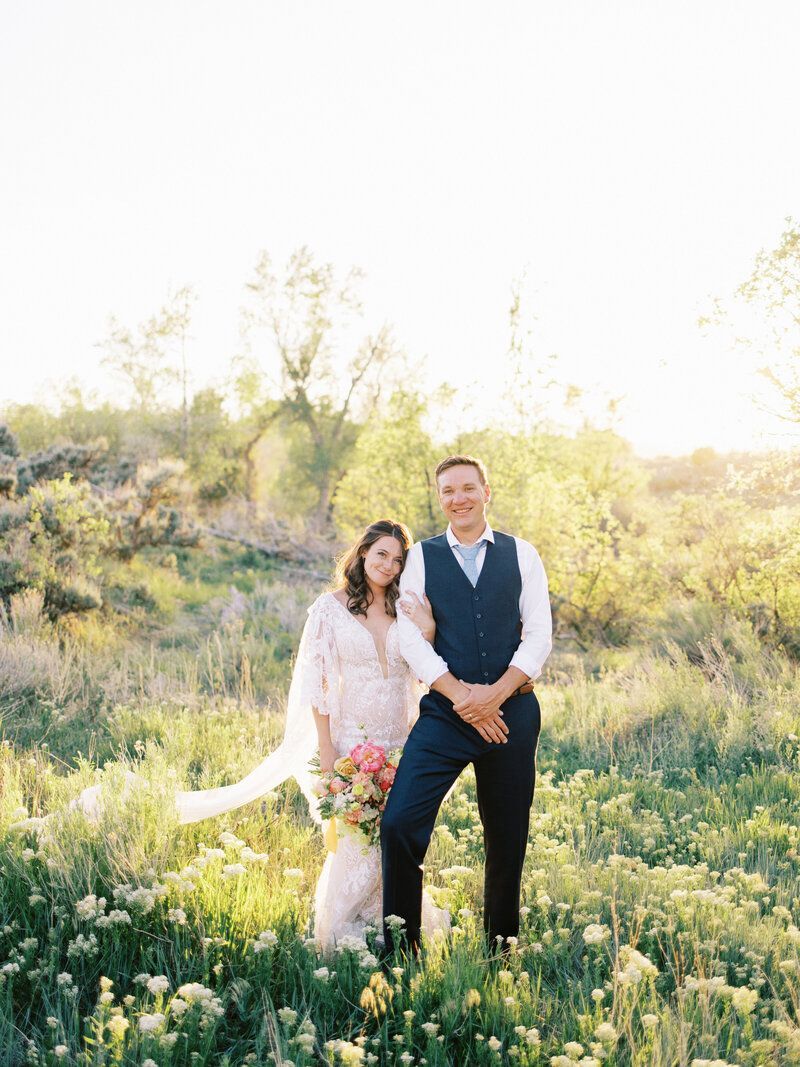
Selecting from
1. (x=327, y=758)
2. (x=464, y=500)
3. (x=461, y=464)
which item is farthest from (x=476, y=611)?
(x=327, y=758)

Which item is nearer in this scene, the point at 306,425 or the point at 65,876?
the point at 65,876

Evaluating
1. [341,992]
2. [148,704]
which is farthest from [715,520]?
[341,992]

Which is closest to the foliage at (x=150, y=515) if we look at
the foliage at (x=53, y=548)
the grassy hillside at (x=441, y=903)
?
the foliage at (x=53, y=548)

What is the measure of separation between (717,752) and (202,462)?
2305 centimetres

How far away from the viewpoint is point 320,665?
423 centimetres

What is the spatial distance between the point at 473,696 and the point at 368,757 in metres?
0.61

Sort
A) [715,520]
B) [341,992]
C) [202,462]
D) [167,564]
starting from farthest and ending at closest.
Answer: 1. [202,462]
2. [167,564]
3. [715,520]
4. [341,992]

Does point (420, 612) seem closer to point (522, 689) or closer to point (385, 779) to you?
point (522, 689)

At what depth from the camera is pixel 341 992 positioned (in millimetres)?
3299

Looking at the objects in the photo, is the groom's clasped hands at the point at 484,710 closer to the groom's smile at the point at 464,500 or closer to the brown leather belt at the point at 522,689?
the brown leather belt at the point at 522,689

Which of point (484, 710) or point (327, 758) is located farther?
point (327, 758)

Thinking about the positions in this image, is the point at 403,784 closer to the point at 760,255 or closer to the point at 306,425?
the point at 760,255

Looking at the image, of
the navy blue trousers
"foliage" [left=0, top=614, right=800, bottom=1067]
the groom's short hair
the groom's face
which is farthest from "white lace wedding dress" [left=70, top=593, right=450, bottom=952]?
the groom's short hair

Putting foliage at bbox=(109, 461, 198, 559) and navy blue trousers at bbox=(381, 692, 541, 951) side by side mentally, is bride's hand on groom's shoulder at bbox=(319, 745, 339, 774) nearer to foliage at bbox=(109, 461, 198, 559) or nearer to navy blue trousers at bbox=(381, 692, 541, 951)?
navy blue trousers at bbox=(381, 692, 541, 951)
